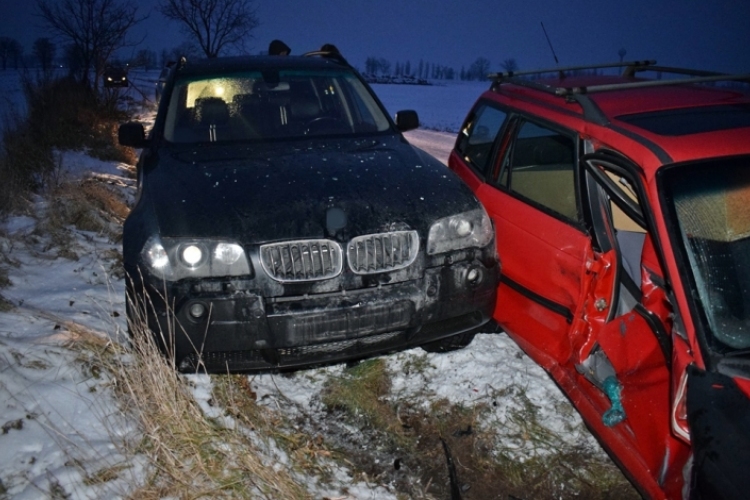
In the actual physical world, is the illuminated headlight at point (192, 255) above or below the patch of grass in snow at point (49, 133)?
above

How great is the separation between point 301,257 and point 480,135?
7.21ft

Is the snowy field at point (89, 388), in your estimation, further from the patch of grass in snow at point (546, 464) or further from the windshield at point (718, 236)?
the windshield at point (718, 236)

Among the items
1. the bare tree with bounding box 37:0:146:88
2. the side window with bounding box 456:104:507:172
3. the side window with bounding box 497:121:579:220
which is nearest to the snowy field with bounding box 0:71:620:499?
the side window with bounding box 497:121:579:220

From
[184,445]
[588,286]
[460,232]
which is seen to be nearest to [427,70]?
[460,232]

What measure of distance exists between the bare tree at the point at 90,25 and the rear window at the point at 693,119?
51.6 feet

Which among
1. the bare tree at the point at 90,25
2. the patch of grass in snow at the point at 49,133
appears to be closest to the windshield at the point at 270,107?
the patch of grass in snow at the point at 49,133

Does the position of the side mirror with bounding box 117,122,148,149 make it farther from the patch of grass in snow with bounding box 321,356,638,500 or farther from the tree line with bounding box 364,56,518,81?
the tree line with bounding box 364,56,518,81

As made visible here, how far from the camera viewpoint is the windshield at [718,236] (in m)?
2.18

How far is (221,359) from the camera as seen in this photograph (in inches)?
121

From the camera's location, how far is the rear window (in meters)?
2.69

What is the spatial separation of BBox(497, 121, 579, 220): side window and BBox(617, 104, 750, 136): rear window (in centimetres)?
52

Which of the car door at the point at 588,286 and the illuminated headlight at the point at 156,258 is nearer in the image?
the car door at the point at 588,286

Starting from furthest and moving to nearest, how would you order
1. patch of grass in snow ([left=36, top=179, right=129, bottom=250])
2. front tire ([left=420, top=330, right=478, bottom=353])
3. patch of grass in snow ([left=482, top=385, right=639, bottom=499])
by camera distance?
patch of grass in snow ([left=36, top=179, right=129, bottom=250])
front tire ([left=420, top=330, right=478, bottom=353])
patch of grass in snow ([left=482, top=385, right=639, bottom=499])

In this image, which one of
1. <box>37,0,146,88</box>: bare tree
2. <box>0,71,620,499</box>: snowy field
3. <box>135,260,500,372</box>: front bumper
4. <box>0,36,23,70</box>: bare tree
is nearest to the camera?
<box>0,71,620,499</box>: snowy field
